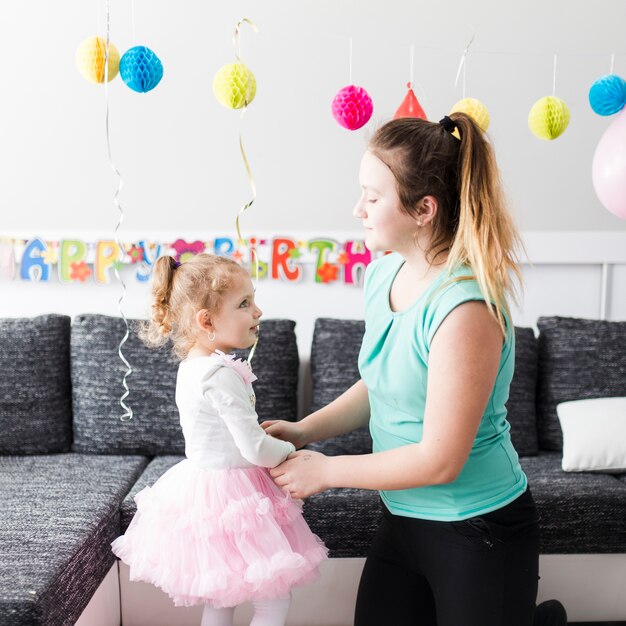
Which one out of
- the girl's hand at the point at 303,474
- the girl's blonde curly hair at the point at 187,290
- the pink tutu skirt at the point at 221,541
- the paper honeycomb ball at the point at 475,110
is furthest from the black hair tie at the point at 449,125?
the paper honeycomb ball at the point at 475,110

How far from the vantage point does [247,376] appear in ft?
5.03

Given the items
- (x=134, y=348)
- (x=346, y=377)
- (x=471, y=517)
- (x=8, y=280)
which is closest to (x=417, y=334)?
(x=471, y=517)

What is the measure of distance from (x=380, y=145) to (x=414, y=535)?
2.26 ft

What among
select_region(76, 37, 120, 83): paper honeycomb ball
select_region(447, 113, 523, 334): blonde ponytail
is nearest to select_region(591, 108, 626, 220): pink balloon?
select_region(447, 113, 523, 334): blonde ponytail

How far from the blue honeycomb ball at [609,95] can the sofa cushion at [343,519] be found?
1269mm

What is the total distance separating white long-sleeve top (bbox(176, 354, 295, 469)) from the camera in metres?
1.41

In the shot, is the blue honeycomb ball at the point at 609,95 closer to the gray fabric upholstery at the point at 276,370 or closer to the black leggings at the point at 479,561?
the gray fabric upholstery at the point at 276,370

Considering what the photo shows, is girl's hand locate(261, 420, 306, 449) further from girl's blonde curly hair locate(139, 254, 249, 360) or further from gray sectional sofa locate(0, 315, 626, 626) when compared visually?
gray sectional sofa locate(0, 315, 626, 626)

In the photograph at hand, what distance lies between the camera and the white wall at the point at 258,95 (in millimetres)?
2689

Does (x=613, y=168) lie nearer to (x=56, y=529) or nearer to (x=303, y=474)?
(x=303, y=474)

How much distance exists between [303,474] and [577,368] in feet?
4.93

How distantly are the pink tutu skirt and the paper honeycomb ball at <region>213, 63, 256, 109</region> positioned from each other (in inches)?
37.7

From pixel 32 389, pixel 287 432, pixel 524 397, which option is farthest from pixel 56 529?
pixel 524 397

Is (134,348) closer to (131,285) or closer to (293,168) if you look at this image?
(131,285)
